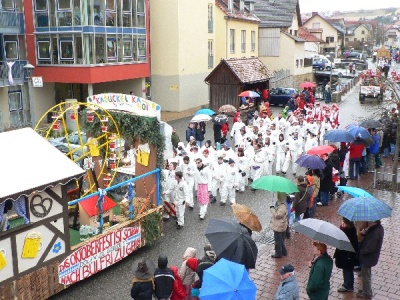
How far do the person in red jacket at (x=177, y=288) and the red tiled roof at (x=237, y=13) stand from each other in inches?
1232

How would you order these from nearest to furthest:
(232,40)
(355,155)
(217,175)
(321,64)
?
(217,175) → (355,155) → (232,40) → (321,64)

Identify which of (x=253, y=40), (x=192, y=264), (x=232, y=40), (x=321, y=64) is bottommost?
(x=192, y=264)

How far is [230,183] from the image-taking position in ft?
46.0

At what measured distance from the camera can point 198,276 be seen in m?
7.61

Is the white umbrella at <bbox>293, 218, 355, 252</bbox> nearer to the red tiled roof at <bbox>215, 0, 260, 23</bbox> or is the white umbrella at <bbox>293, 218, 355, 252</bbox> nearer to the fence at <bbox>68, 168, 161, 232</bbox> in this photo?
the fence at <bbox>68, 168, 161, 232</bbox>

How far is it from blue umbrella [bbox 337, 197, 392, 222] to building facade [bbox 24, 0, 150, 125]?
19.3 meters

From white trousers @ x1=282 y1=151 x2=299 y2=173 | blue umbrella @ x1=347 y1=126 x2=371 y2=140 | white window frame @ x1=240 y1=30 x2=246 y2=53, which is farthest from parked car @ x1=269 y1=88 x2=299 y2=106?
blue umbrella @ x1=347 y1=126 x2=371 y2=140

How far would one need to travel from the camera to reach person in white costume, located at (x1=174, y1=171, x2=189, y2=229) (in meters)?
12.2

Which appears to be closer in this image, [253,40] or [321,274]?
[321,274]

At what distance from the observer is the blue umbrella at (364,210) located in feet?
27.1

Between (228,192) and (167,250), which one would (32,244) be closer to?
(167,250)

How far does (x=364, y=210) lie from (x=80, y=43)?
20259 millimetres

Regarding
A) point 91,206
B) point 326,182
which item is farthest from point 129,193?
point 326,182

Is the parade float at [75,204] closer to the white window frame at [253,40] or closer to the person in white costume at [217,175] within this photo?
the person in white costume at [217,175]
